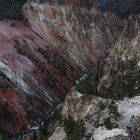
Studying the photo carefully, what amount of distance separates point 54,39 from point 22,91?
427 inches

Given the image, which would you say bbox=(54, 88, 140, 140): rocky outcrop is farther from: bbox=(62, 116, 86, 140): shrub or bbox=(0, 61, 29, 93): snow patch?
bbox=(0, 61, 29, 93): snow patch

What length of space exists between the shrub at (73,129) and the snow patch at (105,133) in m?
1.37

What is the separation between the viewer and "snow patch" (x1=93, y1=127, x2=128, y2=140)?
102 feet

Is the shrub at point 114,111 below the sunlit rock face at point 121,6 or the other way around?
below

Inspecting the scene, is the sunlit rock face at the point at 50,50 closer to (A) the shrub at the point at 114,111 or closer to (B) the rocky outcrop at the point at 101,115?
(B) the rocky outcrop at the point at 101,115

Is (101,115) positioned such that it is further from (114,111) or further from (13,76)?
(13,76)

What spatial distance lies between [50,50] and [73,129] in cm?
2242

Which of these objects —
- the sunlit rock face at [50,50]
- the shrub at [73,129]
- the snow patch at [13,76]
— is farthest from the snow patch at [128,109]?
A: the snow patch at [13,76]

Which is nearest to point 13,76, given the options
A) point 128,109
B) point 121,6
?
point 121,6

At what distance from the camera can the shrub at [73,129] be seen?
113 feet

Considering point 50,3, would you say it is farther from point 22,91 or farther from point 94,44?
point 22,91

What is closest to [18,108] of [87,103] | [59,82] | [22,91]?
[22,91]

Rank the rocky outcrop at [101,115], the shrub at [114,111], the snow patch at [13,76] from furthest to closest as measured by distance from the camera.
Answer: the snow patch at [13,76], the shrub at [114,111], the rocky outcrop at [101,115]

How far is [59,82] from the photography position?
54000 mm
